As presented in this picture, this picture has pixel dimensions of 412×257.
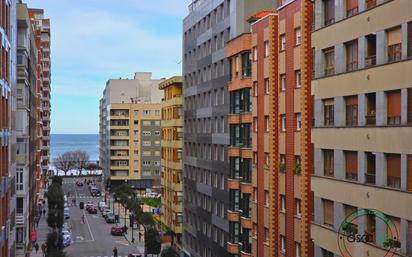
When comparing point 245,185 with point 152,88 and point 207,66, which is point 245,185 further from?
point 152,88

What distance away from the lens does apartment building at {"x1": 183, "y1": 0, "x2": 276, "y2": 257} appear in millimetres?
57219

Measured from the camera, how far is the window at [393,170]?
25797 millimetres

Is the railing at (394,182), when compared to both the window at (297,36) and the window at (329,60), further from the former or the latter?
the window at (297,36)

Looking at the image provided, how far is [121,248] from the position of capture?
83188 mm

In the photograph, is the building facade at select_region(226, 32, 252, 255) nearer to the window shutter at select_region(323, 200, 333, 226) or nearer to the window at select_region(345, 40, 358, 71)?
the window shutter at select_region(323, 200, 333, 226)

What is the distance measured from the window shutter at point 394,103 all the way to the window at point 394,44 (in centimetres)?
123

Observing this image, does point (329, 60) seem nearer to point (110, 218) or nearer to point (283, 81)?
point (283, 81)

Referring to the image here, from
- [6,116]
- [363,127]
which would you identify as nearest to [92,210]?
[6,116]

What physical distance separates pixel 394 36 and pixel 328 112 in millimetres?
6670

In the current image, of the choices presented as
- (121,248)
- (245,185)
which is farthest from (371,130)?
(121,248)

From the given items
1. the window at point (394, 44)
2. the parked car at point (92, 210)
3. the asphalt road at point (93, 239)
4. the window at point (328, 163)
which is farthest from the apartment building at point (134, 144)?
the window at point (394, 44)

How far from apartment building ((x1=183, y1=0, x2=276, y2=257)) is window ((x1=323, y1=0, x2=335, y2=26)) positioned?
22247mm

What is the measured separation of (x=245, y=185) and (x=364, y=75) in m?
23.5

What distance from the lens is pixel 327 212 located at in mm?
31969
